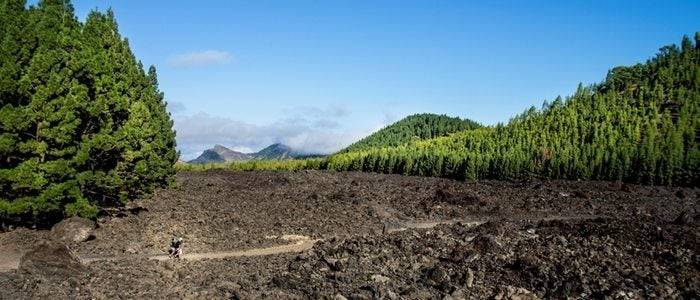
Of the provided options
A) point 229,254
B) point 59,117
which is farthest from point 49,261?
point 59,117

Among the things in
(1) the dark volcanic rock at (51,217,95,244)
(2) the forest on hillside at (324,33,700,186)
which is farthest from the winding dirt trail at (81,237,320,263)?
(2) the forest on hillside at (324,33,700,186)

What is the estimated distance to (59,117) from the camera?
2864cm

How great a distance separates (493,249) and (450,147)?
106 m

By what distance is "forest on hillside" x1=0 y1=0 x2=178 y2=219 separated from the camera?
27141 mm

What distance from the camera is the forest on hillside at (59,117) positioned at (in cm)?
2714

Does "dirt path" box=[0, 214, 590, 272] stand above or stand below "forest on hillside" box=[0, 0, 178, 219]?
below

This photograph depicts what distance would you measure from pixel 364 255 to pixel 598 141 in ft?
317

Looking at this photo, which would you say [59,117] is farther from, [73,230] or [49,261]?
[49,261]

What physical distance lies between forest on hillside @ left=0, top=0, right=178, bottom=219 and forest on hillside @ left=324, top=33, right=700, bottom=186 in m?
49.2

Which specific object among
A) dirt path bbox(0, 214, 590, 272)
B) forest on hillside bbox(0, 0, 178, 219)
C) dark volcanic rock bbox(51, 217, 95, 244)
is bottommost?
dirt path bbox(0, 214, 590, 272)

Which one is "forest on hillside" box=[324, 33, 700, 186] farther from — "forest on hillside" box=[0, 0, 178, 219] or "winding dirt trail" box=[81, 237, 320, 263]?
"forest on hillside" box=[0, 0, 178, 219]

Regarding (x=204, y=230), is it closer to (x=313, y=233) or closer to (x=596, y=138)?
(x=313, y=233)

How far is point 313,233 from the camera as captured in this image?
1330 inches

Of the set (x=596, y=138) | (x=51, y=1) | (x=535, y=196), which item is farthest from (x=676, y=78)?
(x=51, y=1)
